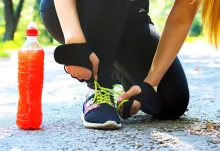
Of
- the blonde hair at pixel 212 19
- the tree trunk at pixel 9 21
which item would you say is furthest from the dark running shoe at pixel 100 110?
the tree trunk at pixel 9 21

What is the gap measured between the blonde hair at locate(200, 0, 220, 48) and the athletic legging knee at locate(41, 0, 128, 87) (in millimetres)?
314

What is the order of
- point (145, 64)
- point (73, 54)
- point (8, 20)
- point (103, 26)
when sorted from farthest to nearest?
point (8, 20) < point (145, 64) < point (103, 26) < point (73, 54)

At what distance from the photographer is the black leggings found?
1784 mm

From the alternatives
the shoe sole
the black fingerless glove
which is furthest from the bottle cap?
the shoe sole

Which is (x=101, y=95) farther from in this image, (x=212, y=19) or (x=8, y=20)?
(x=8, y=20)

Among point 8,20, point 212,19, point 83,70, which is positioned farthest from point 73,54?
point 8,20

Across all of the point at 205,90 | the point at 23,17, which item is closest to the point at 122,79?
the point at 205,90

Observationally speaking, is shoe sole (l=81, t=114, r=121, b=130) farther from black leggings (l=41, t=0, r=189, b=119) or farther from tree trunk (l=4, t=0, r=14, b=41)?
tree trunk (l=4, t=0, r=14, b=41)

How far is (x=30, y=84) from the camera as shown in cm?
181

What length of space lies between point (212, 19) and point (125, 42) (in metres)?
0.41

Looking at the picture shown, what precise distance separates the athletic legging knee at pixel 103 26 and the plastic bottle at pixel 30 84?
8.1 inches

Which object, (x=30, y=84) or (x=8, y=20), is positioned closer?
(x=30, y=84)

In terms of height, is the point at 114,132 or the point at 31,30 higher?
the point at 31,30

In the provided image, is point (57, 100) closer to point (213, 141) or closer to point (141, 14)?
point (141, 14)
